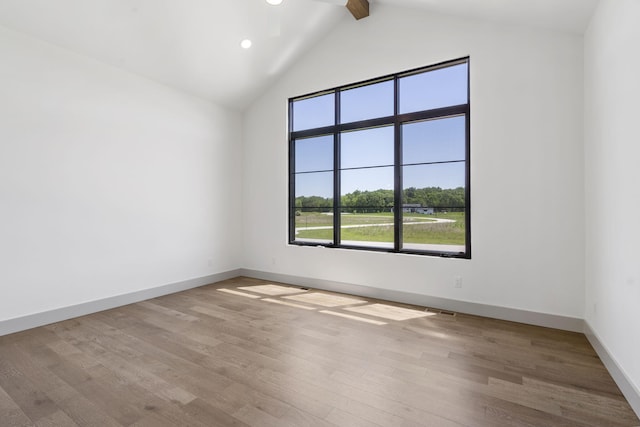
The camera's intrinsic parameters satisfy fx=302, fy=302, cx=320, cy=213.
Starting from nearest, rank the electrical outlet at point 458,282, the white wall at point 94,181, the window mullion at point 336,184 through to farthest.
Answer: the white wall at point 94,181 → the electrical outlet at point 458,282 → the window mullion at point 336,184

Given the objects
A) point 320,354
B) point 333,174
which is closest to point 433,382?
point 320,354

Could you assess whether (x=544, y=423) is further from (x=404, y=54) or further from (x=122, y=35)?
(x=122, y=35)

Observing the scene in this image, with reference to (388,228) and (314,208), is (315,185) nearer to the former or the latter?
(314,208)

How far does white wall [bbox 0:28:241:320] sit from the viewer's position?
3.06 metres

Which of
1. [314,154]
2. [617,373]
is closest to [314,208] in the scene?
[314,154]

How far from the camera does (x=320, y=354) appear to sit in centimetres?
260

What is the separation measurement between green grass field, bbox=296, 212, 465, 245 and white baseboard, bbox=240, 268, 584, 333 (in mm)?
703

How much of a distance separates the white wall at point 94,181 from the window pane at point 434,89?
3.18 metres

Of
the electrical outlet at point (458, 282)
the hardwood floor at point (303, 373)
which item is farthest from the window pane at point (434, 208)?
the hardwood floor at point (303, 373)

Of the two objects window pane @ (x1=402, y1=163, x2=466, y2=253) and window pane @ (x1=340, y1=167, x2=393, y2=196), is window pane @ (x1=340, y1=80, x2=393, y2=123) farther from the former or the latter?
window pane @ (x1=402, y1=163, x2=466, y2=253)

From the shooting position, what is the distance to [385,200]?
14.1 ft

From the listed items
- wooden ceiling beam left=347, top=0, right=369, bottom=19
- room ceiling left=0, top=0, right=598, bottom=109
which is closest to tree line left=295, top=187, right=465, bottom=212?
room ceiling left=0, top=0, right=598, bottom=109

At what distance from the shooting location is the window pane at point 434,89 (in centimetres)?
372

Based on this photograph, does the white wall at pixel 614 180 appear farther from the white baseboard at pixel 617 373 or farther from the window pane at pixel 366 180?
the window pane at pixel 366 180
